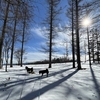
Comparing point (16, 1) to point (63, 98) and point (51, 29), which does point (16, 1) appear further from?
point (51, 29)

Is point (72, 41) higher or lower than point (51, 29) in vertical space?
lower

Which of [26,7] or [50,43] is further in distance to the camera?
[50,43]

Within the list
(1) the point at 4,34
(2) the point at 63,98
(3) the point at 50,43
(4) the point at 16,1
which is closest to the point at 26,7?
(4) the point at 16,1

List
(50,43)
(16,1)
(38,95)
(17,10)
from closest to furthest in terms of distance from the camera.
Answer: (16,1)
(17,10)
(38,95)
(50,43)

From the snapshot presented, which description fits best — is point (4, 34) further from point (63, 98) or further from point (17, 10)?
point (63, 98)

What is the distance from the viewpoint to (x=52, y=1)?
62.0 ft

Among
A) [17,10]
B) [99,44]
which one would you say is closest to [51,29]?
[17,10]

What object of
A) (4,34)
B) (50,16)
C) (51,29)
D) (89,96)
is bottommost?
(89,96)

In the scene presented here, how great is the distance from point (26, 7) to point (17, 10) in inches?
13.8

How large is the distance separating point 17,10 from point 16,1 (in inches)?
12.2

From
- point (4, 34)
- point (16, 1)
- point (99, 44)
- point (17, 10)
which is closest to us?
point (16, 1)

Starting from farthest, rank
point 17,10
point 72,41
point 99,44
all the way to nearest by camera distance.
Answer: point 99,44 → point 72,41 → point 17,10

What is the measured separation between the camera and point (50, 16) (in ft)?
61.5

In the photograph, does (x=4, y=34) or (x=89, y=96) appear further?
(x=4, y=34)
